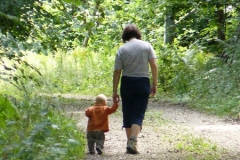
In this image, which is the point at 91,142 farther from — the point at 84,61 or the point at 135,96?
the point at 84,61

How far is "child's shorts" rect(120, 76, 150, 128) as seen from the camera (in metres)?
8.56

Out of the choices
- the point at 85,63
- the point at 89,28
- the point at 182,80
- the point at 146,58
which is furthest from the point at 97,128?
the point at 85,63

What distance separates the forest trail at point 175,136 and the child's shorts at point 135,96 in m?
0.51

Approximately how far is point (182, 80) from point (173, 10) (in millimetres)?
2242

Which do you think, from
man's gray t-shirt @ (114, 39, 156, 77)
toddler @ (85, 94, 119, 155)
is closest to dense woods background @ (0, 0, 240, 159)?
toddler @ (85, 94, 119, 155)

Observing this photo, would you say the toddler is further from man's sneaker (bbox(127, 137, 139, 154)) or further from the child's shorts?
man's sneaker (bbox(127, 137, 139, 154))

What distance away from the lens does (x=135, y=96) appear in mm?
8641

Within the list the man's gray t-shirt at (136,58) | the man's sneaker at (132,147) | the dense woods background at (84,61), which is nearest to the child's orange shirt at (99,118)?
the dense woods background at (84,61)

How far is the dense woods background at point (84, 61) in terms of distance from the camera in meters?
4.85

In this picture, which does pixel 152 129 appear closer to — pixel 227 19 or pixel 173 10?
pixel 173 10

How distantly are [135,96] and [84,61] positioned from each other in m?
19.5

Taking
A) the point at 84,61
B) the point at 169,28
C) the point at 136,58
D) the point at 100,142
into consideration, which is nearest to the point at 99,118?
the point at 100,142

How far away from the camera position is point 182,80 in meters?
19.0

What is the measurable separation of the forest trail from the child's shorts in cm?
51
